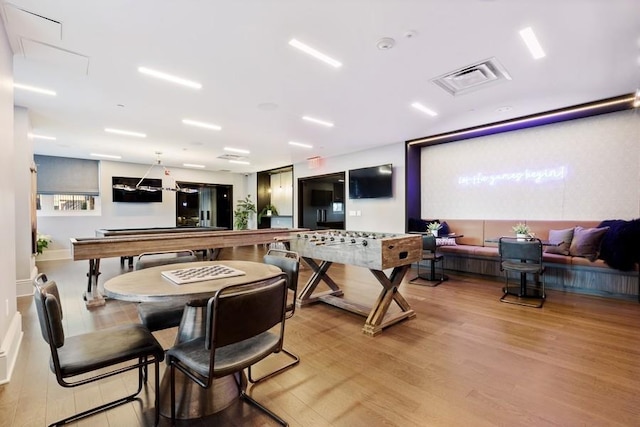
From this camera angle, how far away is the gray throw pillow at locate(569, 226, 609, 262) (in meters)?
4.34

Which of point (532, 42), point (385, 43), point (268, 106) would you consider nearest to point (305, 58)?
point (385, 43)

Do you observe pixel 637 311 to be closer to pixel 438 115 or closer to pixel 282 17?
pixel 438 115

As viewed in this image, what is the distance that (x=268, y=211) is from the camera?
37.3 ft

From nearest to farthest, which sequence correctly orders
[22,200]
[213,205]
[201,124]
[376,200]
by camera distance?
[22,200]
[201,124]
[376,200]
[213,205]

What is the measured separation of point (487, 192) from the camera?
601 centimetres

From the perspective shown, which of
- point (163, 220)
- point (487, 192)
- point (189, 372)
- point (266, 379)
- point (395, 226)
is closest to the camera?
point (189, 372)

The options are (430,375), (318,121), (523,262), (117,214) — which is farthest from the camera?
(117,214)

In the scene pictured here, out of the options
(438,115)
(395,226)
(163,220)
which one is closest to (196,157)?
(163,220)

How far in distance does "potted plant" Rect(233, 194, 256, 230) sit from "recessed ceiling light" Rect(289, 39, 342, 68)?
355 inches

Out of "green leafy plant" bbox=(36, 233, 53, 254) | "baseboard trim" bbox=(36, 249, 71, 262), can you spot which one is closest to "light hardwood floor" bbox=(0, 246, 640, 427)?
"green leafy plant" bbox=(36, 233, 53, 254)

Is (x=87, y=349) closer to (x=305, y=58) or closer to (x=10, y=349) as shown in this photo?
(x=10, y=349)

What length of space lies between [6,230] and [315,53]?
3299 mm

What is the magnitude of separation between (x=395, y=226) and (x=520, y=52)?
4.52m

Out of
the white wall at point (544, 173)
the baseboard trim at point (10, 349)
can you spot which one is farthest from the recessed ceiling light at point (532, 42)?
the baseboard trim at point (10, 349)
